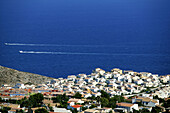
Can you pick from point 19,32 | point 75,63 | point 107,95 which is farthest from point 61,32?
point 107,95

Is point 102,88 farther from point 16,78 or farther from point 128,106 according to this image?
point 16,78

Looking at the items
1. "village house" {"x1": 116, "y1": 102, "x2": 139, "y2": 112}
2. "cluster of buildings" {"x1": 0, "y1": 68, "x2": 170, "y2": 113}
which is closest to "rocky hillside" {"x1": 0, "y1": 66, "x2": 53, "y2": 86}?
"cluster of buildings" {"x1": 0, "y1": 68, "x2": 170, "y2": 113}

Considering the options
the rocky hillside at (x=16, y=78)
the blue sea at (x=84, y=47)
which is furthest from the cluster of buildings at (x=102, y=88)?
the blue sea at (x=84, y=47)

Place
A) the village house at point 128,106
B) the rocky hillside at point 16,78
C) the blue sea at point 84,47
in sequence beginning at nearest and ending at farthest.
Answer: the village house at point 128,106 < the rocky hillside at point 16,78 < the blue sea at point 84,47

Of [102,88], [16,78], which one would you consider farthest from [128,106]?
[16,78]

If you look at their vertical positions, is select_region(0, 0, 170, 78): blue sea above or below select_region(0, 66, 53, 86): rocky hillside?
above

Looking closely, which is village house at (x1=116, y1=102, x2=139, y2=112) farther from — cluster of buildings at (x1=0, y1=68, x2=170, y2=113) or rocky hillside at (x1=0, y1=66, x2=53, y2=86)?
rocky hillside at (x1=0, y1=66, x2=53, y2=86)

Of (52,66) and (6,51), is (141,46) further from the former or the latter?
(6,51)

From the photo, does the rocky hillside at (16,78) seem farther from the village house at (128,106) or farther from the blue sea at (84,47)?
the village house at (128,106)

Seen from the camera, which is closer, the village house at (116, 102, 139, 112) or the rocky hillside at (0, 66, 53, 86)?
the village house at (116, 102, 139, 112)
